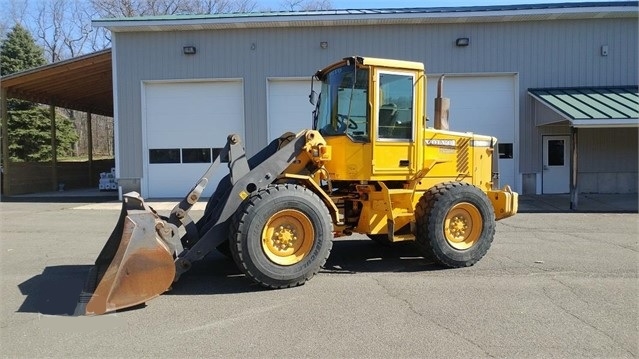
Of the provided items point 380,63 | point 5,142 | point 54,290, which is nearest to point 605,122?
point 380,63

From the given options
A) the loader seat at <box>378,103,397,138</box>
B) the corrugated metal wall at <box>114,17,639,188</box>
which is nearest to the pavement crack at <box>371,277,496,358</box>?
the loader seat at <box>378,103,397,138</box>

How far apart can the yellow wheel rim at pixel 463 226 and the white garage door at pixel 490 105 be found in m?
10.9

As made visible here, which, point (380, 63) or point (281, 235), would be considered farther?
point (380, 63)

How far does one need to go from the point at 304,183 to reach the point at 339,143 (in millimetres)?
769

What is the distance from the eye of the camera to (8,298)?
568 centimetres

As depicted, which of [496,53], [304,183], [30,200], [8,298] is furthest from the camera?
[30,200]

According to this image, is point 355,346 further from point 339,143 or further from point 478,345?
A: point 339,143

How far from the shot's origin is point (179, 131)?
1777 centimetres

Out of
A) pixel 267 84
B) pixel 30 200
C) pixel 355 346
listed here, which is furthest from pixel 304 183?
pixel 30 200

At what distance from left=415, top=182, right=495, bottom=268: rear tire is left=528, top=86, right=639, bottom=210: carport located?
27.9 feet

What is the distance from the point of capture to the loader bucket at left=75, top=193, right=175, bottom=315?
4926mm

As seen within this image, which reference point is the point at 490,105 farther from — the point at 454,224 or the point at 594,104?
the point at 454,224

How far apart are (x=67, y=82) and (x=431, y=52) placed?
15.7 metres

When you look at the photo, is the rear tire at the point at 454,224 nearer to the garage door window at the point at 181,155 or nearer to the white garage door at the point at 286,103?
the white garage door at the point at 286,103
